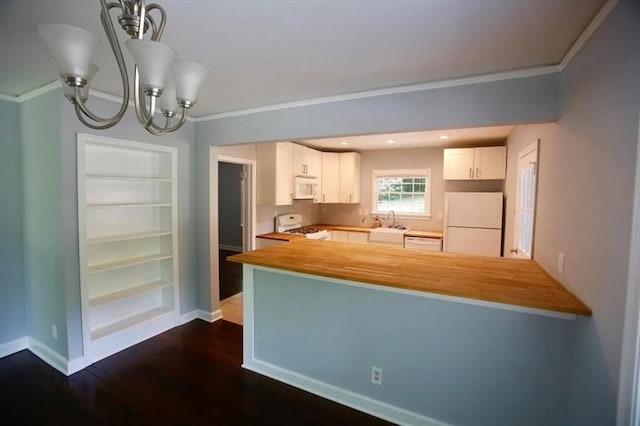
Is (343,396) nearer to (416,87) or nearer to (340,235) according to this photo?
(416,87)

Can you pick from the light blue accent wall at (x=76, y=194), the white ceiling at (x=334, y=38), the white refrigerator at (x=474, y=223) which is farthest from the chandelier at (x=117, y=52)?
the white refrigerator at (x=474, y=223)

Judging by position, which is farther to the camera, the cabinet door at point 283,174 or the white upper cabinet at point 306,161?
the white upper cabinet at point 306,161

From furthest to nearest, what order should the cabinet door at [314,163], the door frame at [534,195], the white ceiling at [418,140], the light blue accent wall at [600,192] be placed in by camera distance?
1. the cabinet door at [314,163]
2. the white ceiling at [418,140]
3. the door frame at [534,195]
4. the light blue accent wall at [600,192]

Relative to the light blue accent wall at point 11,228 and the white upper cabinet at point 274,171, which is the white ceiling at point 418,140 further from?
the light blue accent wall at point 11,228

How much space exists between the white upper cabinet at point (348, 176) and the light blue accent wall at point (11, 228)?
14.1ft

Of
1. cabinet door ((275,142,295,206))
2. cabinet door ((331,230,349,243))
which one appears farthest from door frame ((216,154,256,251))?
cabinet door ((331,230,349,243))

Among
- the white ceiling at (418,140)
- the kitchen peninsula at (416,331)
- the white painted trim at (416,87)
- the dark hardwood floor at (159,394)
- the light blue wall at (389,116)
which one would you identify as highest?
the white ceiling at (418,140)

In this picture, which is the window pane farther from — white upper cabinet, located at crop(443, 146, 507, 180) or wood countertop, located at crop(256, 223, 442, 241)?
white upper cabinet, located at crop(443, 146, 507, 180)

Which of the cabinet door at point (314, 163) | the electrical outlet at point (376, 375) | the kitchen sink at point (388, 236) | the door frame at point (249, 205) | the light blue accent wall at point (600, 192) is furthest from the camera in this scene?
the cabinet door at point (314, 163)

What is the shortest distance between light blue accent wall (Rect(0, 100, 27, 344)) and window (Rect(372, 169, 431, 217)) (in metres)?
4.94

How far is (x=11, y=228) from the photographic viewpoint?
9.31ft

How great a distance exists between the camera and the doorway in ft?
14.0

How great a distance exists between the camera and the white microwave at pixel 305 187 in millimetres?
4938

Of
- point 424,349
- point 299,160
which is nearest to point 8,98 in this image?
point 299,160
